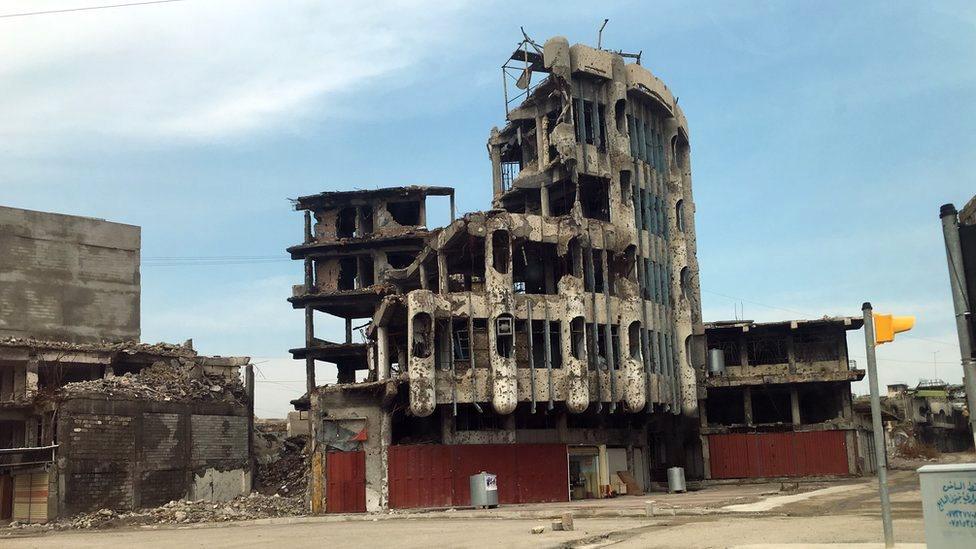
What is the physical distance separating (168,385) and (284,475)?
31.5 feet

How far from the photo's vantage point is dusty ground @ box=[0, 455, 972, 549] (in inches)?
783

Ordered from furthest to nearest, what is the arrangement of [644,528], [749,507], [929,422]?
[929,422]
[749,507]
[644,528]

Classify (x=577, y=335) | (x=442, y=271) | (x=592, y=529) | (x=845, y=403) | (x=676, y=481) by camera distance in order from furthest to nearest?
(x=845, y=403)
(x=676, y=481)
(x=442, y=271)
(x=577, y=335)
(x=592, y=529)

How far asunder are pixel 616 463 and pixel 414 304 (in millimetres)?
13696

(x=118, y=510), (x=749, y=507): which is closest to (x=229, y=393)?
(x=118, y=510)

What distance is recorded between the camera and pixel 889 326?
13.8 m

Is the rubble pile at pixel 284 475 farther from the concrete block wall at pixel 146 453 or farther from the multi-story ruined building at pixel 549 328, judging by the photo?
the multi-story ruined building at pixel 549 328

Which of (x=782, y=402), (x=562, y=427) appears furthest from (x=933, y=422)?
(x=562, y=427)

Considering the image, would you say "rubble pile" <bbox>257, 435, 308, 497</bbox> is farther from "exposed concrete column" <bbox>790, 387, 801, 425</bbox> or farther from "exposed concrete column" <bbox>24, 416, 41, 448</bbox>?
"exposed concrete column" <bbox>790, 387, 801, 425</bbox>

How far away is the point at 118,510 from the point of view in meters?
44.6

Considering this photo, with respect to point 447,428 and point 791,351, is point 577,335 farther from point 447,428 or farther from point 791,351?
point 791,351

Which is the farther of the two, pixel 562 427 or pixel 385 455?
pixel 562 427

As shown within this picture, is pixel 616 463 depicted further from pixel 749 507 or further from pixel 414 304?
pixel 749 507

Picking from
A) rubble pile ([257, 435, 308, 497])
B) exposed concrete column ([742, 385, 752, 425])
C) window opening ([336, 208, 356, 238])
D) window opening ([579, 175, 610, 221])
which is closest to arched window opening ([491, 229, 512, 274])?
window opening ([579, 175, 610, 221])
